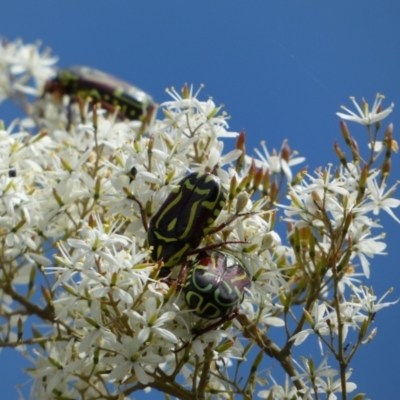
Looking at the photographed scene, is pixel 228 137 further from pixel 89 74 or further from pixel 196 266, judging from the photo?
pixel 89 74

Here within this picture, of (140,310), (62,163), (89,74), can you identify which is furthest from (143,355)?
(89,74)

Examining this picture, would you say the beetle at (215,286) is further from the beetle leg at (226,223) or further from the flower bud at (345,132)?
the flower bud at (345,132)

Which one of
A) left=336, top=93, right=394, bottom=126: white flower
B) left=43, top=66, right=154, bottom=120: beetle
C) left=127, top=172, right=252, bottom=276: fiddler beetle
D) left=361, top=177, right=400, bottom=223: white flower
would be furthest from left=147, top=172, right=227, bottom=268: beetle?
left=43, top=66, right=154, bottom=120: beetle

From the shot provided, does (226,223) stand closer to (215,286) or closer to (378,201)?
(215,286)

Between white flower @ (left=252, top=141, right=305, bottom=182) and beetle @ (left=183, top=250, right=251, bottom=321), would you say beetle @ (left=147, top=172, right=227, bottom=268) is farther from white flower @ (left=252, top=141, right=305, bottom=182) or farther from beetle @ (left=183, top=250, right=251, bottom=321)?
white flower @ (left=252, top=141, right=305, bottom=182)

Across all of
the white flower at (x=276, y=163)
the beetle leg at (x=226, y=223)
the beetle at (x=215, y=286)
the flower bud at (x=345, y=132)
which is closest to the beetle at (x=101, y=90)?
the white flower at (x=276, y=163)

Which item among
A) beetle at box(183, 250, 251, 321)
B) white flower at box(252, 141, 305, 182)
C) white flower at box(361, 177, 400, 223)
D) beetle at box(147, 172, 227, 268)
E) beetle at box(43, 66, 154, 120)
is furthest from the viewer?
beetle at box(43, 66, 154, 120)
